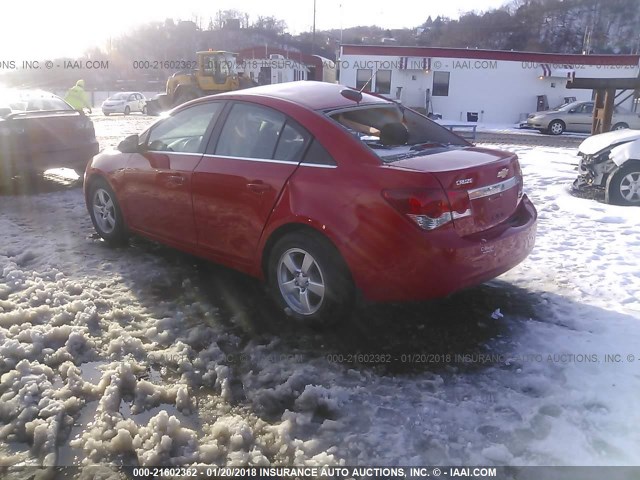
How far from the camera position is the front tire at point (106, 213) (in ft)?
17.7

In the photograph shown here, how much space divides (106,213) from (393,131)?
3.21 m

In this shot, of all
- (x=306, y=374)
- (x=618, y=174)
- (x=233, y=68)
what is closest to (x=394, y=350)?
(x=306, y=374)

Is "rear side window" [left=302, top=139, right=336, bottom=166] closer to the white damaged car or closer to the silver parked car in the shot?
the white damaged car

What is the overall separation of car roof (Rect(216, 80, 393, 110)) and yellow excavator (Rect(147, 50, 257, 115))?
2187 cm

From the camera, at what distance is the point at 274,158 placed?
391 cm

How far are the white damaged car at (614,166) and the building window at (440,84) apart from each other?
24.4 metres

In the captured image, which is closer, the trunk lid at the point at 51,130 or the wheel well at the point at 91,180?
the wheel well at the point at 91,180

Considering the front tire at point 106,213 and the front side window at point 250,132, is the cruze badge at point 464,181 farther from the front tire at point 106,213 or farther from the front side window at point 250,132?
the front tire at point 106,213

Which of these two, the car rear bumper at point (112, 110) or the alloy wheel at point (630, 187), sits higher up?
the alloy wheel at point (630, 187)

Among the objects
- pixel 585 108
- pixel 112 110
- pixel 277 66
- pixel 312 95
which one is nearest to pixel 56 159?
pixel 312 95

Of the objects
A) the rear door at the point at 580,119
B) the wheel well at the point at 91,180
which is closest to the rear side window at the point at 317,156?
the wheel well at the point at 91,180

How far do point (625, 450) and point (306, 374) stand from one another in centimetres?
165

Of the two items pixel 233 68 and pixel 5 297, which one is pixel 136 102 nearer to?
pixel 233 68

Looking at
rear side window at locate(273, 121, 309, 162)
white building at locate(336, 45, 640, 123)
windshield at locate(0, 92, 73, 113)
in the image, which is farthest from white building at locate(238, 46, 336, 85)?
rear side window at locate(273, 121, 309, 162)
